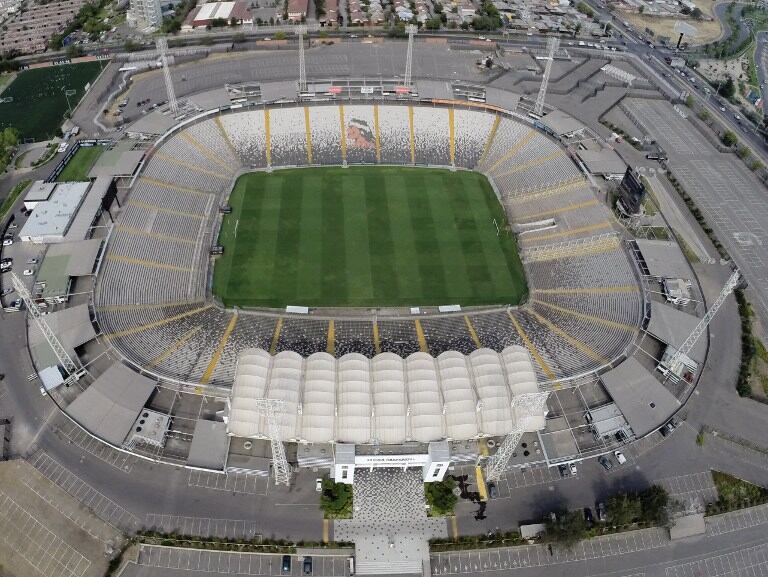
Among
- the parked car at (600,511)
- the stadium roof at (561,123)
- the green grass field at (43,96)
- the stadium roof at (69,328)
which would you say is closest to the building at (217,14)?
the green grass field at (43,96)

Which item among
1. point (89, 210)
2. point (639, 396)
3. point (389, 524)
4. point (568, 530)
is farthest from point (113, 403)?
point (639, 396)

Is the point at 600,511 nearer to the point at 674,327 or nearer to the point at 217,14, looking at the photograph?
the point at 674,327

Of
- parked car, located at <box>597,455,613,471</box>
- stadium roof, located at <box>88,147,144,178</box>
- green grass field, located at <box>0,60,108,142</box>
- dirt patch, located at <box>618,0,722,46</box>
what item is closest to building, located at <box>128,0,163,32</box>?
green grass field, located at <box>0,60,108,142</box>

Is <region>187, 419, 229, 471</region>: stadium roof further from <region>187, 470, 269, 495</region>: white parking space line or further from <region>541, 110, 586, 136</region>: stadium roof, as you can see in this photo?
<region>541, 110, 586, 136</region>: stadium roof

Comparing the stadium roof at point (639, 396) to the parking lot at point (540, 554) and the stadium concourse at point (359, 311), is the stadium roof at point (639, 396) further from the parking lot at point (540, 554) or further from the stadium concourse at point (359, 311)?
the parking lot at point (540, 554)

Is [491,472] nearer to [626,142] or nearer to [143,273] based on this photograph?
[143,273]

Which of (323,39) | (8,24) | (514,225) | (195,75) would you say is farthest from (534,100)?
(8,24)
